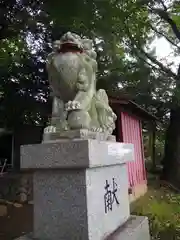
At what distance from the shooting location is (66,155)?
2.46 m

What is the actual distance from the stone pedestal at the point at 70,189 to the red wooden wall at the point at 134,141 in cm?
541

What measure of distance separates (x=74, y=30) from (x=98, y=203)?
5.17 m

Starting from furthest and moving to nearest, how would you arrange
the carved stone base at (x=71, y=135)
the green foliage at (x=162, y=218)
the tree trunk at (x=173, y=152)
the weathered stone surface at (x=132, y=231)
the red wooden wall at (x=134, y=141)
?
1. the tree trunk at (x=173, y=152)
2. the red wooden wall at (x=134, y=141)
3. the green foliage at (x=162, y=218)
4. the weathered stone surface at (x=132, y=231)
5. the carved stone base at (x=71, y=135)

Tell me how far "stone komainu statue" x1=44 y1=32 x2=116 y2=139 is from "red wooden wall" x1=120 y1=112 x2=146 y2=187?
16.3 feet

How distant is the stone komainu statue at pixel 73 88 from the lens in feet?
9.21

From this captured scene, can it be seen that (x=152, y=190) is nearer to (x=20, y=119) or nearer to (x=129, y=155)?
(x=20, y=119)

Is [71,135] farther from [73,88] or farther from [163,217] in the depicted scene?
[163,217]

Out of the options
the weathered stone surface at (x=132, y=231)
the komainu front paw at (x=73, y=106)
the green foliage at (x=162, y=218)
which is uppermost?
the komainu front paw at (x=73, y=106)

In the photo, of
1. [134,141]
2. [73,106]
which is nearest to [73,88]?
[73,106]

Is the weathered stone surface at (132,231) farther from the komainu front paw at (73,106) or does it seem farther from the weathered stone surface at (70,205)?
the komainu front paw at (73,106)

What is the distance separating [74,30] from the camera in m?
6.82

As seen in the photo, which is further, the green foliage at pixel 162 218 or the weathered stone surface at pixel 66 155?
the green foliage at pixel 162 218

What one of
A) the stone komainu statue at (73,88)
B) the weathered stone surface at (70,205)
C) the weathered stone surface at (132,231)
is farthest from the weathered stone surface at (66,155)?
the weathered stone surface at (132,231)

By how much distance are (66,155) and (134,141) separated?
23.1 feet
